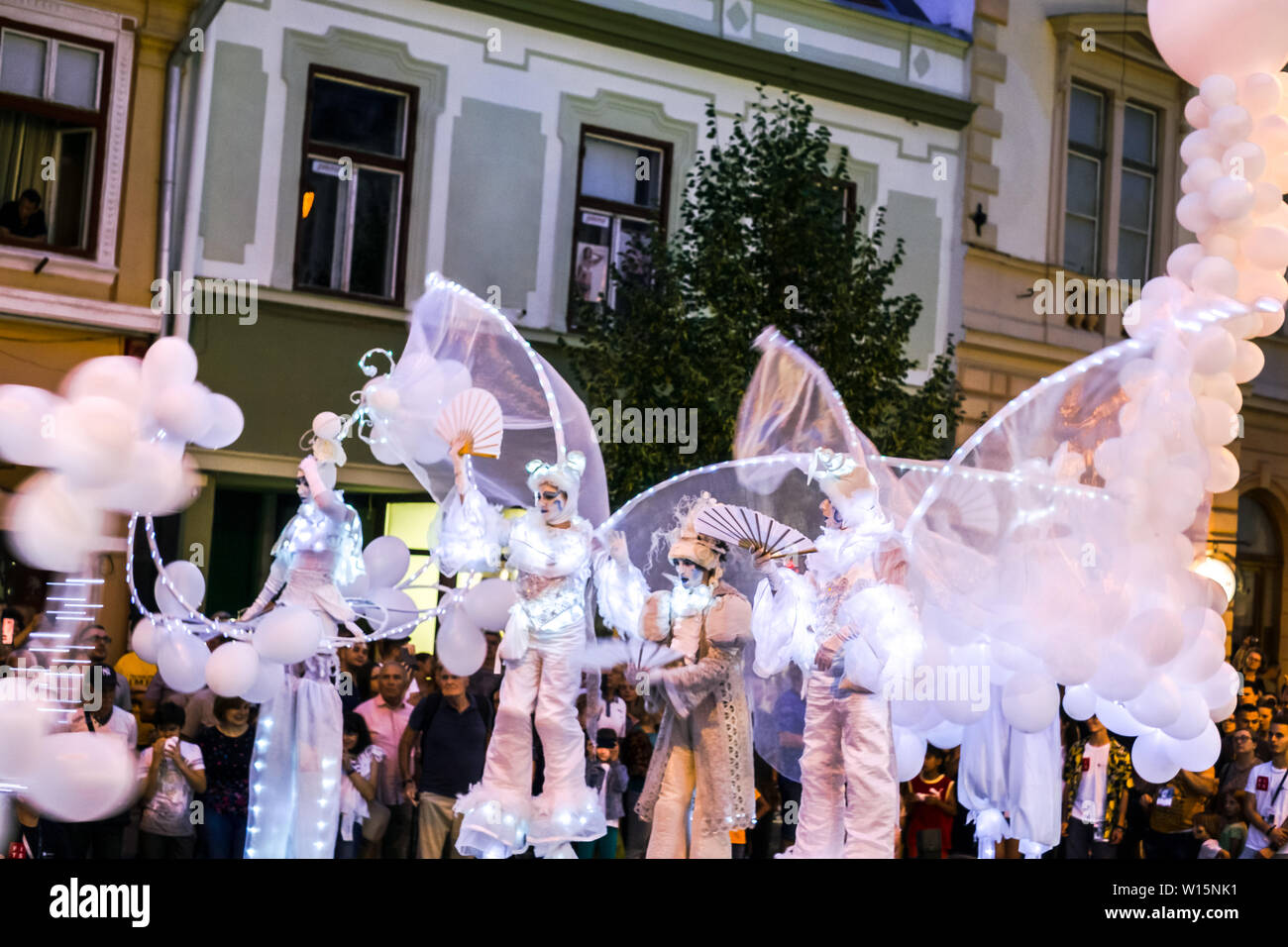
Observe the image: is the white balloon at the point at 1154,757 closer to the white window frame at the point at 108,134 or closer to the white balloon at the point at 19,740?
the white balloon at the point at 19,740

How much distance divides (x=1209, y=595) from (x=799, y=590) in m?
1.89

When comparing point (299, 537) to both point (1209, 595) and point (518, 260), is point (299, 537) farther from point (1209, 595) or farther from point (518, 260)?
point (518, 260)

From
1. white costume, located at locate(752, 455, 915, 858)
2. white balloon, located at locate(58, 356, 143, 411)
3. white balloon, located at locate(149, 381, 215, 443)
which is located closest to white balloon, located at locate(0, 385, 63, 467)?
white balloon, located at locate(58, 356, 143, 411)

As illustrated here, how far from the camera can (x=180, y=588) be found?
7559 mm

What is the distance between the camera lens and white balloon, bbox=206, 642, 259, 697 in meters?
6.99

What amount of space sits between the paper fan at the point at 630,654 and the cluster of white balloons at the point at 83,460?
74.1 inches

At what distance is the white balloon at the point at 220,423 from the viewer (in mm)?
6965

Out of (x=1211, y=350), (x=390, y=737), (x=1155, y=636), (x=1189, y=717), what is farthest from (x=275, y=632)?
(x=1211, y=350)

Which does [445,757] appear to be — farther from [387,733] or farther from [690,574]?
[690,574]

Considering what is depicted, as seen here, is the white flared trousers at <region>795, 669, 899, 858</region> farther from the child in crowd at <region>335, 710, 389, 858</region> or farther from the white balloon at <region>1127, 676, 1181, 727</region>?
the child in crowd at <region>335, 710, 389, 858</region>

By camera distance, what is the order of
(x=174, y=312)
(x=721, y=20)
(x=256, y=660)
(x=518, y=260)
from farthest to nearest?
(x=721, y=20) < (x=518, y=260) < (x=174, y=312) < (x=256, y=660)

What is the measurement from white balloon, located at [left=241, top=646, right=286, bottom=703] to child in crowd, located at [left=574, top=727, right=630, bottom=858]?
5.46 feet
